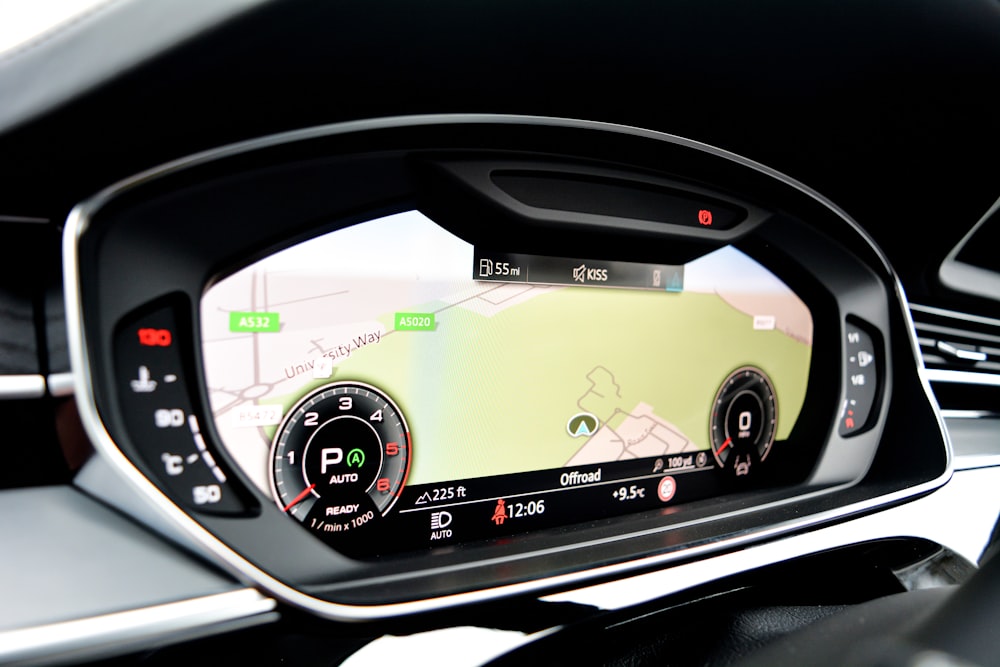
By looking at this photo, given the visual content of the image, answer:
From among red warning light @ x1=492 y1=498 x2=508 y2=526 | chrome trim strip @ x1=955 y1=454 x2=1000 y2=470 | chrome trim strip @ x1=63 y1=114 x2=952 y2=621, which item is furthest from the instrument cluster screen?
chrome trim strip @ x1=955 y1=454 x2=1000 y2=470

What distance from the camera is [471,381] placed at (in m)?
1.24

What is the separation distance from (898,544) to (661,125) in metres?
1.08

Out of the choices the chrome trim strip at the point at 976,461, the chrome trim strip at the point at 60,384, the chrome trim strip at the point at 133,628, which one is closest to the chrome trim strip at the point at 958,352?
the chrome trim strip at the point at 976,461

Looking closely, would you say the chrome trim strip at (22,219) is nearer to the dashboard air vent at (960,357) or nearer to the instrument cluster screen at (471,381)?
the instrument cluster screen at (471,381)

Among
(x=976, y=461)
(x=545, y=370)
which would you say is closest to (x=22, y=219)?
(x=545, y=370)

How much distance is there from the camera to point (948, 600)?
3.13 feet

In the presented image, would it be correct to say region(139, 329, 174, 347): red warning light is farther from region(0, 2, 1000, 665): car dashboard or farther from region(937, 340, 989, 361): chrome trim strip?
region(937, 340, 989, 361): chrome trim strip

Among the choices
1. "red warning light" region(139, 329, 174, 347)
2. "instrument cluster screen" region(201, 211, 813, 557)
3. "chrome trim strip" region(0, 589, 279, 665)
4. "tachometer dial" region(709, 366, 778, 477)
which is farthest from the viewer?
"tachometer dial" region(709, 366, 778, 477)

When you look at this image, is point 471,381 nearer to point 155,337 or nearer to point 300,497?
point 300,497

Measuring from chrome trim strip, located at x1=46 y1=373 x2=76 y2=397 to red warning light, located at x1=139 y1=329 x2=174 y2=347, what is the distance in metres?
0.11

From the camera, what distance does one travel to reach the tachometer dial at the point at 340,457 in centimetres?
111

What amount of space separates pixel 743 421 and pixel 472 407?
717 mm

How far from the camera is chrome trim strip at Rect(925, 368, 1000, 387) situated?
185cm

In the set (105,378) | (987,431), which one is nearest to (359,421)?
(105,378)
